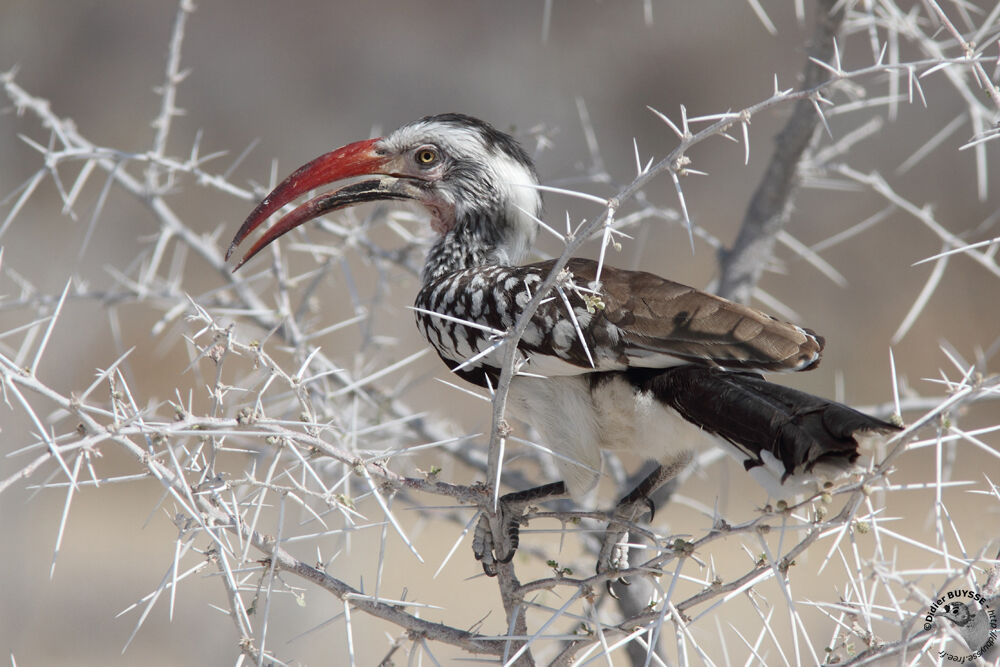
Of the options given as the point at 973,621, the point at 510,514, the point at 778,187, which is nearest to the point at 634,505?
the point at 510,514

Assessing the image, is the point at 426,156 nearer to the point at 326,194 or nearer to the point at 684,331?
the point at 326,194

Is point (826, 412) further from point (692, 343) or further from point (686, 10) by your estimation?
point (686, 10)

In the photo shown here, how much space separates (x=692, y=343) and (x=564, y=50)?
467 centimetres

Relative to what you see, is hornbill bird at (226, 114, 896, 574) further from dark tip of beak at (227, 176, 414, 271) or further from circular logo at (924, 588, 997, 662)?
circular logo at (924, 588, 997, 662)

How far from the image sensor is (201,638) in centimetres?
492

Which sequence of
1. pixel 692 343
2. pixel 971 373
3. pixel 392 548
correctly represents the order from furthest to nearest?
1. pixel 392 548
2. pixel 692 343
3. pixel 971 373

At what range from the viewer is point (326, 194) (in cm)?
189

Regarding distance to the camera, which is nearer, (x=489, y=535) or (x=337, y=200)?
(x=489, y=535)

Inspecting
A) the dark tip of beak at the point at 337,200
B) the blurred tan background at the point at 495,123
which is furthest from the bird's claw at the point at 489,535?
the blurred tan background at the point at 495,123

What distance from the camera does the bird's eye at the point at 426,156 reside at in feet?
6.66

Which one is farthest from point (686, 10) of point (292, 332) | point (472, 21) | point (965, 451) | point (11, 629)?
point (11, 629)

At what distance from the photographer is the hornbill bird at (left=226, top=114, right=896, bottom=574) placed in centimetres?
117

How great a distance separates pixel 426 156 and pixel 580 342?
793mm

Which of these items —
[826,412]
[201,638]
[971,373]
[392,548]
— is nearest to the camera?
[971,373]
